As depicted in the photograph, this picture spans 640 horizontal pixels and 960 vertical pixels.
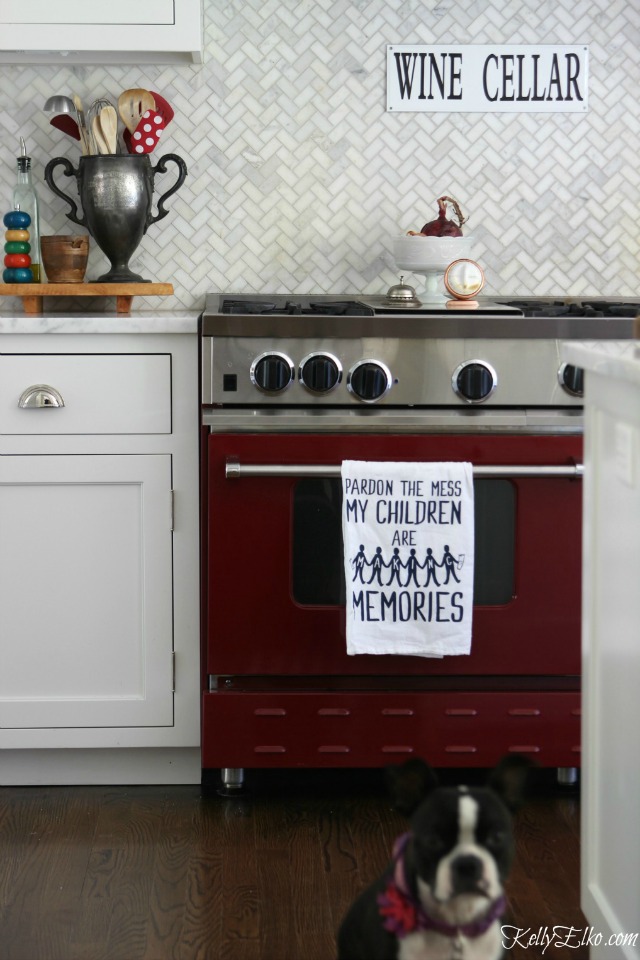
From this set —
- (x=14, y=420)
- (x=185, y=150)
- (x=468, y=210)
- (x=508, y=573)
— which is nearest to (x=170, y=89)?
(x=185, y=150)

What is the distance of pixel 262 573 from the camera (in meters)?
2.18

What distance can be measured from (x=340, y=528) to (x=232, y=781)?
1.89ft

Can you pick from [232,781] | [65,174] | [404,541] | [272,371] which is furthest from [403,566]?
[65,174]

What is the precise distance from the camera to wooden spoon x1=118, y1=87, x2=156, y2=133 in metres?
2.62

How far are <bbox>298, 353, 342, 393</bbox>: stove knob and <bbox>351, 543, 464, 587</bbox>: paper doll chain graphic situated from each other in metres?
0.32

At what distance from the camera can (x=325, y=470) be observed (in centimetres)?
213

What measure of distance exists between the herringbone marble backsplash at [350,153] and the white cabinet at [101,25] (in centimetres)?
28

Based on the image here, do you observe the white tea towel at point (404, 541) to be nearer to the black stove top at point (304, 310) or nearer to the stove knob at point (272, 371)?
the stove knob at point (272, 371)

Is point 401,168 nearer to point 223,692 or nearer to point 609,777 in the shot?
point 223,692

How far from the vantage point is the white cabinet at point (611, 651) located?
52.7 inches

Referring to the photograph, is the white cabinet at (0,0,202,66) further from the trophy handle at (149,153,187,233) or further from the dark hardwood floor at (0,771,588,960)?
the dark hardwood floor at (0,771,588,960)

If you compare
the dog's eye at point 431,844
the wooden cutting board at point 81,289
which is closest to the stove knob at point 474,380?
the wooden cutting board at point 81,289

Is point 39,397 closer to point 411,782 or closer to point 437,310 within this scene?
point 437,310

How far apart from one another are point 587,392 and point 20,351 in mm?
1206
